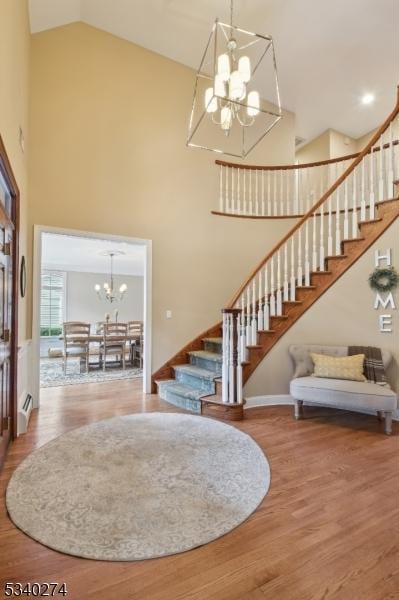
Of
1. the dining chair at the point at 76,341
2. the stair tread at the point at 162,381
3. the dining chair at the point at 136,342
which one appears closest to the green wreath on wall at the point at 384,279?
the stair tread at the point at 162,381

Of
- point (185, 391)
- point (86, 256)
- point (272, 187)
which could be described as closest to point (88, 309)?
point (86, 256)

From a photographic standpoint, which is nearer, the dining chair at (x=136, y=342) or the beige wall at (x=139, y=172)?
the beige wall at (x=139, y=172)

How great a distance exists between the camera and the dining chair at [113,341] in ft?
20.3

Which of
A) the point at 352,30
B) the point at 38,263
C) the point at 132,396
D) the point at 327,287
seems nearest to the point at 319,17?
the point at 352,30

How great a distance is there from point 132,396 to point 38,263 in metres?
2.25

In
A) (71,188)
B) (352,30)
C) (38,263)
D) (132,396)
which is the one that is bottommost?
(132,396)

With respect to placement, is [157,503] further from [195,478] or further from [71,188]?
[71,188]

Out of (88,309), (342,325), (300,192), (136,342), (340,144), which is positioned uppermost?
(340,144)

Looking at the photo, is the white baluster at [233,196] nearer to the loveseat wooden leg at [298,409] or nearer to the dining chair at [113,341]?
the dining chair at [113,341]

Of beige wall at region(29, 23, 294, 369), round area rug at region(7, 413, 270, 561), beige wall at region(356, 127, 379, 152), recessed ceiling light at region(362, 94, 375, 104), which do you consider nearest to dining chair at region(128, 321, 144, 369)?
beige wall at region(29, 23, 294, 369)

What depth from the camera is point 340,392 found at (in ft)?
10.4

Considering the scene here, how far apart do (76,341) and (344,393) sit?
4.93m

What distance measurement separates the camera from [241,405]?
349cm

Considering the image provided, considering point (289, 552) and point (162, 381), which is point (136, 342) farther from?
point (289, 552)
